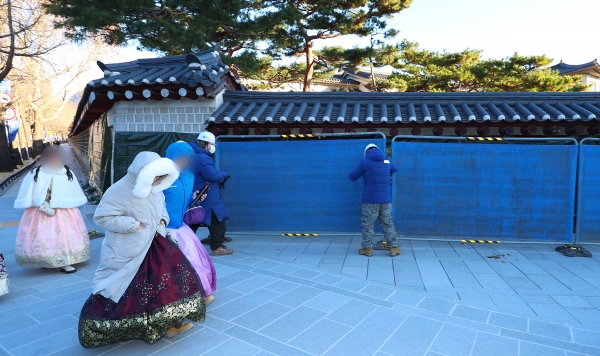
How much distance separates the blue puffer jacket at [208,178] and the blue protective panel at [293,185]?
115cm

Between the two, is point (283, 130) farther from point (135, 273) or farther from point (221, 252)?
point (135, 273)

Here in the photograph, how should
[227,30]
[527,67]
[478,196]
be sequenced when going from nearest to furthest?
1. [478,196]
2. [227,30]
3. [527,67]

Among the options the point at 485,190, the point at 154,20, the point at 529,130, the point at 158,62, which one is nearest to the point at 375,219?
the point at 485,190

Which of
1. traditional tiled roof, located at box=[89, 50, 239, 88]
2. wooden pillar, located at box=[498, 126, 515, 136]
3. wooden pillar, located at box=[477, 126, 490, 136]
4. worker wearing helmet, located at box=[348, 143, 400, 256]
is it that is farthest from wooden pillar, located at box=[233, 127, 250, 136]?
wooden pillar, located at box=[498, 126, 515, 136]

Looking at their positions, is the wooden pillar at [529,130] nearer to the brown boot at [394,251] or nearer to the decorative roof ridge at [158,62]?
the brown boot at [394,251]

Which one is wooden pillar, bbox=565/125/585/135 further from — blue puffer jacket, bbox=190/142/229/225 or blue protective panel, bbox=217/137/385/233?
blue puffer jacket, bbox=190/142/229/225

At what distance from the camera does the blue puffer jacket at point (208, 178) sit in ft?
17.4

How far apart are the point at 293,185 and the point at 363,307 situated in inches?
122

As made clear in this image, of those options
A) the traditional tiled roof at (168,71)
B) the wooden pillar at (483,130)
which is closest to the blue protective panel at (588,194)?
the wooden pillar at (483,130)

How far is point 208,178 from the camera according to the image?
5.36m

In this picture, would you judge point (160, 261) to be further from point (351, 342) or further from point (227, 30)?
point (227, 30)

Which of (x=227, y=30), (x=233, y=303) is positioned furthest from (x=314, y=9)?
(x=233, y=303)

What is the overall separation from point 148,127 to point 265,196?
293 centimetres

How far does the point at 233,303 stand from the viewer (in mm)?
4066
